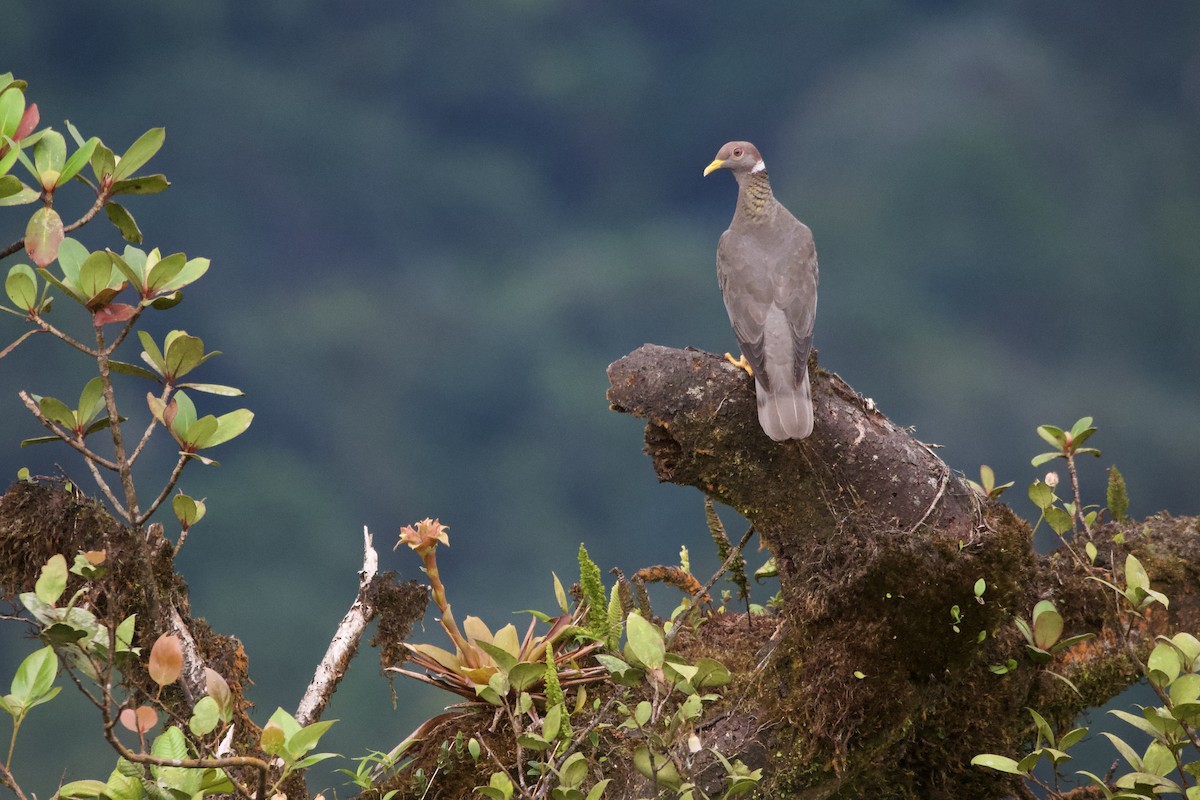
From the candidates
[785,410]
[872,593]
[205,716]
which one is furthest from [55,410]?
[872,593]

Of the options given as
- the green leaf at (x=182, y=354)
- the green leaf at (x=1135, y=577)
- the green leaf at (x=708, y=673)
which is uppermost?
the green leaf at (x=182, y=354)

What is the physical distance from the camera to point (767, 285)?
3.68 metres

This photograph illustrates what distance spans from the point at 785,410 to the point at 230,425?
1496 mm

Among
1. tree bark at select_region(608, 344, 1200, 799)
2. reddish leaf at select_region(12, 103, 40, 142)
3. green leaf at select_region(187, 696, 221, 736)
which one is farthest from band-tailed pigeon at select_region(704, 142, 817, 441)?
reddish leaf at select_region(12, 103, 40, 142)

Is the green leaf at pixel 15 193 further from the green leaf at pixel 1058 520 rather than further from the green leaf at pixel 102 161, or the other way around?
the green leaf at pixel 1058 520

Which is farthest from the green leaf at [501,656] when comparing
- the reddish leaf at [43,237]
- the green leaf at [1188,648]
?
the green leaf at [1188,648]

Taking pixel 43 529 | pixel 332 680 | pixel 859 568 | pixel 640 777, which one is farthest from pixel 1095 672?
pixel 43 529

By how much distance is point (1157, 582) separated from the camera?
3.79 m

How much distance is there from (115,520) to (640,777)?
1814 millimetres

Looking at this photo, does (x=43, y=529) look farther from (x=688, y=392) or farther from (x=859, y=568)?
(x=859, y=568)

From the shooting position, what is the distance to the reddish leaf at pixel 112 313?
250cm

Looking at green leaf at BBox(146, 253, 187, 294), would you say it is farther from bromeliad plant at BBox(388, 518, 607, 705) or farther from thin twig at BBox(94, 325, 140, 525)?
bromeliad plant at BBox(388, 518, 607, 705)

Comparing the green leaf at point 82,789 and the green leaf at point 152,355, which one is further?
the green leaf at point 152,355

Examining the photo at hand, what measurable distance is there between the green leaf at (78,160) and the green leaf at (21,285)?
0.24 m
